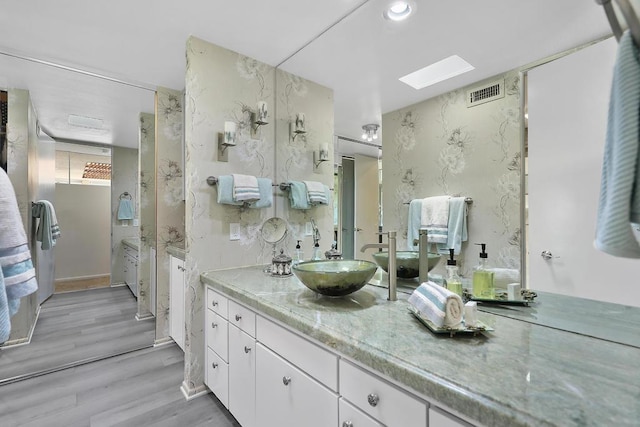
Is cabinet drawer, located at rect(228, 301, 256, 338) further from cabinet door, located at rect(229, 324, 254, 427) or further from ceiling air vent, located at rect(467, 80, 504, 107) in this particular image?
ceiling air vent, located at rect(467, 80, 504, 107)

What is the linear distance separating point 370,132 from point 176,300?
2.14m

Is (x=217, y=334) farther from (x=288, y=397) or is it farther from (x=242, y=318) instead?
(x=288, y=397)

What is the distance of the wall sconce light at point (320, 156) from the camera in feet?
7.00

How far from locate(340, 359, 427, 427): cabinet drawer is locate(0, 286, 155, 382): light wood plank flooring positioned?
2.53 metres

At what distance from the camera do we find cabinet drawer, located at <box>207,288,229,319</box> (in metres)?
1.69

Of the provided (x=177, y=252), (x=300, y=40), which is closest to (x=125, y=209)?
(x=177, y=252)

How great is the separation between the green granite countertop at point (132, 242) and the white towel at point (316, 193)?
6.25ft

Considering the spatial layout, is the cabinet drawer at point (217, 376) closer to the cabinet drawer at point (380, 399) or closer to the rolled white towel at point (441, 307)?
the cabinet drawer at point (380, 399)

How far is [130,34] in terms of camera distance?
1.90 metres

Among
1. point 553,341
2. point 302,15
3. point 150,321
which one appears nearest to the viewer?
point 553,341

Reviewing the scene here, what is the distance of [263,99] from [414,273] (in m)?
1.70

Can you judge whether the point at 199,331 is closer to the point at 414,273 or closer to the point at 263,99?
the point at 414,273

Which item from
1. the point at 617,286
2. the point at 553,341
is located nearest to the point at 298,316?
the point at 553,341

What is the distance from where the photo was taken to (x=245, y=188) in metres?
1.97
